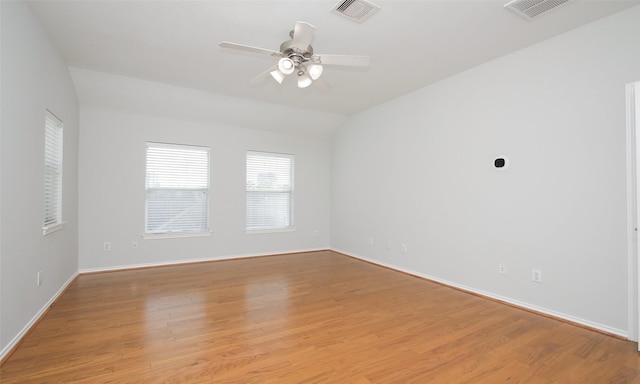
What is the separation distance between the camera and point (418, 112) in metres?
4.51

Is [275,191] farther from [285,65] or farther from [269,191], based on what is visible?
[285,65]

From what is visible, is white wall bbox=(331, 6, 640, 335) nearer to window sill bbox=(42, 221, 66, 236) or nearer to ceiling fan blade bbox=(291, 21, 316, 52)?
ceiling fan blade bbox=(291, 21, 316, 52)

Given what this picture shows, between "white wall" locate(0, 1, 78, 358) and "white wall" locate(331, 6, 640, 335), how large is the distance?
4358 mm

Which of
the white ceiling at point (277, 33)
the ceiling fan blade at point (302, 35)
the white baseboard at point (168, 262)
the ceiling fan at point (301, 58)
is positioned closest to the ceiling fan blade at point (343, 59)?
the ceiling fan at point (301, 58)

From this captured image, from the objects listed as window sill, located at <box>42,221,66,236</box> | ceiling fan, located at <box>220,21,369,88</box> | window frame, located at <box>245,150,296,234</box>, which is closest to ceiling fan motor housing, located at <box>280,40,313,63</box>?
ceiling fan, located at <box>220,21,369,88</box>

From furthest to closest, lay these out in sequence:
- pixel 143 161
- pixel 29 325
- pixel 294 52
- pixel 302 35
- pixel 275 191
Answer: pixel 275 191 < pixel 143 161 < pixel 294 52 < pixel 29 325 < pixel 302 35

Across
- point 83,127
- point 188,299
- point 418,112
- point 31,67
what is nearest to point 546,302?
point 418,112

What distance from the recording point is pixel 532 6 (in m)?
2.51

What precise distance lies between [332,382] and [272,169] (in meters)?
4.59

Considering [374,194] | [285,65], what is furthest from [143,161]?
[374,194]

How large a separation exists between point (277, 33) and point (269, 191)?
348cm

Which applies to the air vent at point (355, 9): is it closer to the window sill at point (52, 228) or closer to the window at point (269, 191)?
the window sill at point (52, 228)

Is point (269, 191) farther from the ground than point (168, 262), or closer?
farther from the ground

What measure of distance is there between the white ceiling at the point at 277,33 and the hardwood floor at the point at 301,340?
9.06 ft
